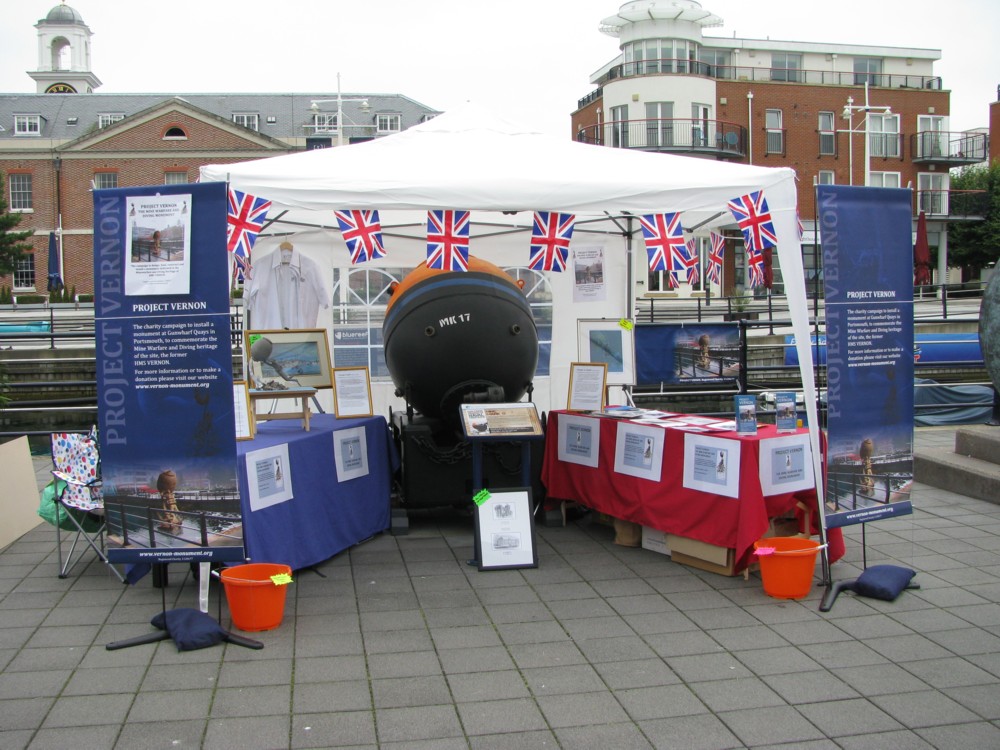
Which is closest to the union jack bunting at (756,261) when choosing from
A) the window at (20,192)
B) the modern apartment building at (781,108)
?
the modern apartment building at (781,108)

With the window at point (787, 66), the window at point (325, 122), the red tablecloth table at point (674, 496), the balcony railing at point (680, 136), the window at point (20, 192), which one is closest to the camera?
the red tablecloth table at point (674, 496)

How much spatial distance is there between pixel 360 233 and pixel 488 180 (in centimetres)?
157

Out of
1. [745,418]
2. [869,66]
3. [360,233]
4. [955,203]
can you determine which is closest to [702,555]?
[745,418]

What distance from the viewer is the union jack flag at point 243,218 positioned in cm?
677

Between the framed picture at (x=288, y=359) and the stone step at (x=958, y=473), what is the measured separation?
6.45 m

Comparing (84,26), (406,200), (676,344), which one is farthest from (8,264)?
(84,26)

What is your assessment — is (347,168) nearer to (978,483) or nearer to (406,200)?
(406,200)

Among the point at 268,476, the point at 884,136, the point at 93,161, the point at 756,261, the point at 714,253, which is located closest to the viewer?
the point at 268,476

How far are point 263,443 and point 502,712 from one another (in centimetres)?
293

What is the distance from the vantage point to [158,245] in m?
5.18

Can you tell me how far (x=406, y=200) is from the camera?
6195mm

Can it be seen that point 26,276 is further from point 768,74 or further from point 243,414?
point 243,414

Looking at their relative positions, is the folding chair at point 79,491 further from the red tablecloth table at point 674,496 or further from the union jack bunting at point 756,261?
the union jack bunting at point 756,261

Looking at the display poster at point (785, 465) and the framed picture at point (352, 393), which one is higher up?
the framed picture at point (352, 393)
